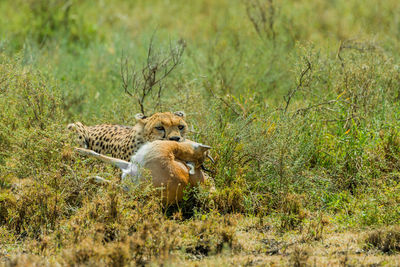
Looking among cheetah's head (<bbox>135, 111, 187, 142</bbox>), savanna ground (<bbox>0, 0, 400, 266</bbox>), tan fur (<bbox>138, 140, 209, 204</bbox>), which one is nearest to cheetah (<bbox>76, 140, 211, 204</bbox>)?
tan fur (<bbox>138, 140, 209, 204</bbox>)

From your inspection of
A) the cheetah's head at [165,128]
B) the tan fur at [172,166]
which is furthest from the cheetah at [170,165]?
the cheetah's head at [165,128]

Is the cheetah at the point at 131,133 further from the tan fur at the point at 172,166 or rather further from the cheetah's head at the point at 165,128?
the tan fur at the point at 172,166

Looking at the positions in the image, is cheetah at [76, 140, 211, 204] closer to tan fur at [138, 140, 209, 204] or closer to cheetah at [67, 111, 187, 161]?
tan fur at [138, 140, 209, 204]

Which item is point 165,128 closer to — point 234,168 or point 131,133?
point 131,133

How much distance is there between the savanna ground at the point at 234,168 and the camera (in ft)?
12.6

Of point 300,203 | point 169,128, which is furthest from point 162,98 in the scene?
point 300,203

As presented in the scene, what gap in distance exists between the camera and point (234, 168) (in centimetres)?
486

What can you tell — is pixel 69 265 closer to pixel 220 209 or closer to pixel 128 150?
pixel 220 209

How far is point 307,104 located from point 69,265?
9.67 ft

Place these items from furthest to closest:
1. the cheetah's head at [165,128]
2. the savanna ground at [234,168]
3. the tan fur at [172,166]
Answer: the cheetah's head at [165,128] < the tan fur at [172,166] < the savanna ground at [234,168]

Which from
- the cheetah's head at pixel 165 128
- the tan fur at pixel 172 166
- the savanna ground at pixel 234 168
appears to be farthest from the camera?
the cheetah's head at pixel 165 128

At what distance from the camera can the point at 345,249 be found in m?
3.88

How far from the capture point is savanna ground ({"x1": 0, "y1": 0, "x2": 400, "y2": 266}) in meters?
3.83

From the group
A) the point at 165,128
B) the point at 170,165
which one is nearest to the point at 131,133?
the point at 165,128
